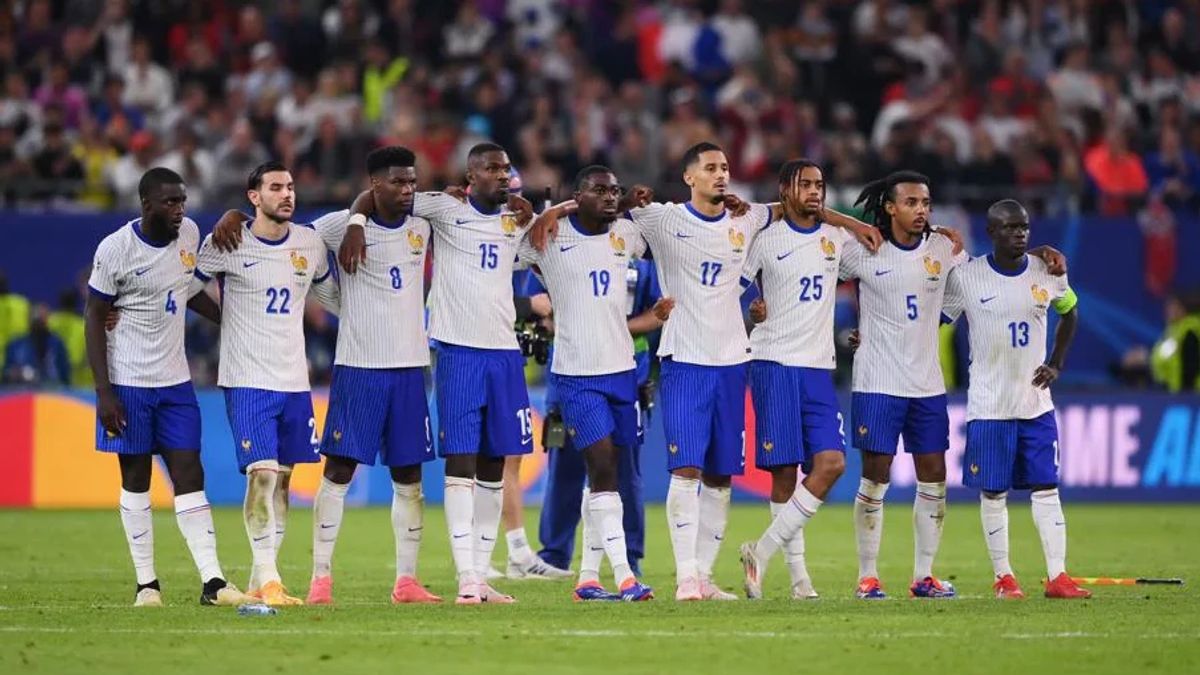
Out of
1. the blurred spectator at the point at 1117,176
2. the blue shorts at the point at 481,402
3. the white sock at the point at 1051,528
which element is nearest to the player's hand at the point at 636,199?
the blue shorts at the point at 481,402

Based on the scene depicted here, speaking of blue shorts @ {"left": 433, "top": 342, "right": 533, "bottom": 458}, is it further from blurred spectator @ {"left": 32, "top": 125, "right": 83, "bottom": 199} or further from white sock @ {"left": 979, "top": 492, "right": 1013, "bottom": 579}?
blurred spectator @ {"left": 32, "top": 125, "right": 83, "bottom": 199}

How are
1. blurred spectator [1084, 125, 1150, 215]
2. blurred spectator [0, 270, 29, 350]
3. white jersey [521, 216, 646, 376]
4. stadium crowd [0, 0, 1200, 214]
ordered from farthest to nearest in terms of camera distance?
1. blurred spectator [1084, 125, 1150, 215]
2. stadium crowd [0, 0, 1200, 214]
3. blurred spectator [0, 270, 29, 350]
4. white jersey [521, 216, 646, 376]

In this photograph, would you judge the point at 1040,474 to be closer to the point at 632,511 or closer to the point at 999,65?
the point at 632,511

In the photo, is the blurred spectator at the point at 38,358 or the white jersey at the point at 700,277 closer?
the white jersey at the point at 700,277

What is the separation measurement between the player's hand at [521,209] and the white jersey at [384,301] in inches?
24.0

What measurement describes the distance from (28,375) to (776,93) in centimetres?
1040

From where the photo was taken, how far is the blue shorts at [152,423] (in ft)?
45.4

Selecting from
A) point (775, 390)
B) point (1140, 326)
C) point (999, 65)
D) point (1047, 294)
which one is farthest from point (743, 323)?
point (999, 65)

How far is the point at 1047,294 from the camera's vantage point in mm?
14883

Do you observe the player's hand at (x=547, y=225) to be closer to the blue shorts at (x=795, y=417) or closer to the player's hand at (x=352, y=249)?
the player's hand at (x=352, y=249)

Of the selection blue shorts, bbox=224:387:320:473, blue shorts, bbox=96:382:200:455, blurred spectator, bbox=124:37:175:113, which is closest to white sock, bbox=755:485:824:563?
blue shorts, bbox=224:387:320:473

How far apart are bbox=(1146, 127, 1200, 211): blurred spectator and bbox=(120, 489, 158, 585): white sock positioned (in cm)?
1660

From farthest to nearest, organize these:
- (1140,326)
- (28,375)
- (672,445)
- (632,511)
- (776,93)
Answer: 1. (776,93)
2. (1140,326)
3. (28,375)
4. (632,511)
5. (672,445)

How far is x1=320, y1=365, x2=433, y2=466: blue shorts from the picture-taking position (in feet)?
46.4
